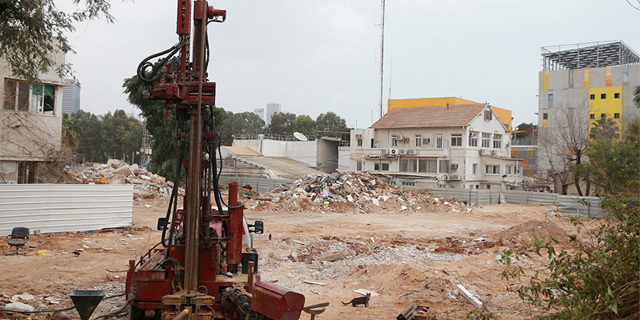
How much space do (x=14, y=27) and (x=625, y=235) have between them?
1115 centimetres

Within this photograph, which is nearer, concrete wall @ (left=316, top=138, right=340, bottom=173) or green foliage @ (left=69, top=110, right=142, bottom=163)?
concrete wall @ (left=316, top=138, right=340, bottom=173)

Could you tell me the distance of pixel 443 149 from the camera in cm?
4309

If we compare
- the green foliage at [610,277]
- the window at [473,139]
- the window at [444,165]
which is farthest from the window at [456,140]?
the green foliage at [610,277]

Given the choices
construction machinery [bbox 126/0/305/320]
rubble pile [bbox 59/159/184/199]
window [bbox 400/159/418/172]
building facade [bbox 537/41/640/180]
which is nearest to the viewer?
construction machinery [bbox 126/0/305/320]

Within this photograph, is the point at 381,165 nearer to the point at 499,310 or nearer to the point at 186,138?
the point at 499,310

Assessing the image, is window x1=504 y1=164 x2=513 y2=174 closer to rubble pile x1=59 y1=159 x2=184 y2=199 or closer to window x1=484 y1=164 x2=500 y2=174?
window x1=484 y1=164 x2=500 y2=174

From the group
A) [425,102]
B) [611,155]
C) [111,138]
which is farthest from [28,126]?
[425,102]

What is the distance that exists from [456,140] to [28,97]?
33377mm

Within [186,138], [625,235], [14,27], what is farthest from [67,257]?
[625,235]

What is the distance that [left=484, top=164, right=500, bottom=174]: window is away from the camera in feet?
→ 146

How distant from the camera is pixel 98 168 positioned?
35375 mm

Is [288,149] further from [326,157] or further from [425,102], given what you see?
[425,102]

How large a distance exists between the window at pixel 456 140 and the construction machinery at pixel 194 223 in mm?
38612

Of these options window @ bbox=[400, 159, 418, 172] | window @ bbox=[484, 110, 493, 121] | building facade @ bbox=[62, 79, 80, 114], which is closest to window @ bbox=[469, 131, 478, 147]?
window @ bbox=[484, 110, 493, 121]
